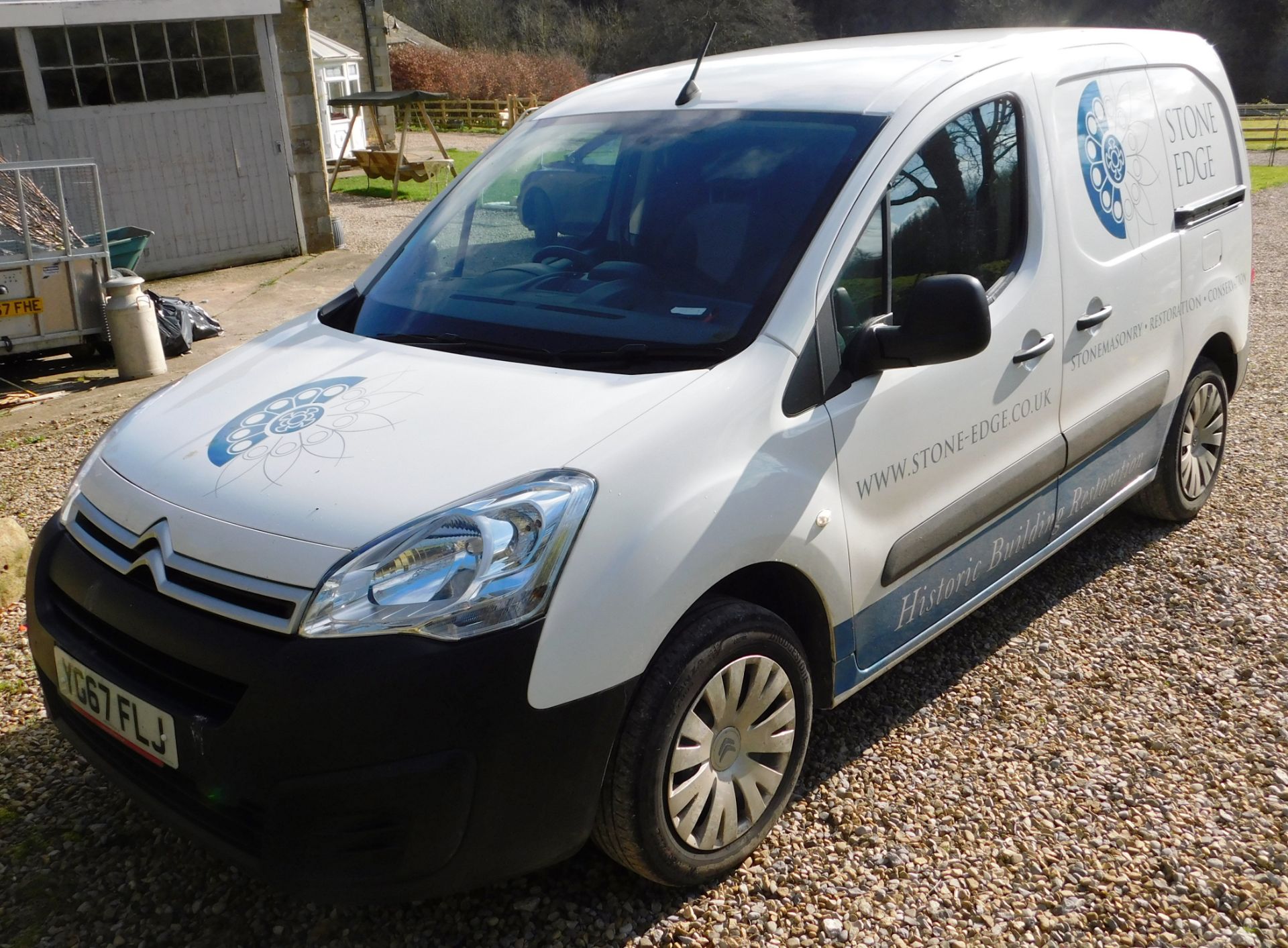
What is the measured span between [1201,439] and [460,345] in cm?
345

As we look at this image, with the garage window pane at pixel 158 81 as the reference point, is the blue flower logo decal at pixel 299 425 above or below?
below

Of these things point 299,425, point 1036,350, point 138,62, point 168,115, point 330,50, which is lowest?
point 1036,350

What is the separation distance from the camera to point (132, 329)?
7.93 metres

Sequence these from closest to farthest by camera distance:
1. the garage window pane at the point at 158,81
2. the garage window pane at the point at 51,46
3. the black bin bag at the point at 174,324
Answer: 1. the black bin bag at the point at 174,324
2. the garage window pane at the point at 51,46
3. the garage window pane at the point at 158,81

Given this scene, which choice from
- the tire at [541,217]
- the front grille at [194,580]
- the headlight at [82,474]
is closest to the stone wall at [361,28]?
the tire at [541,217]

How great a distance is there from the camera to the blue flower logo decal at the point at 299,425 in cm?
248

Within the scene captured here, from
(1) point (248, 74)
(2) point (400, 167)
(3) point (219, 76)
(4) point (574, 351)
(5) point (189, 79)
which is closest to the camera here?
(4) point (574, 351)

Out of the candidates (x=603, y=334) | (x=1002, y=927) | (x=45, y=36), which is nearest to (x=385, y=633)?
(x=603, y=334)

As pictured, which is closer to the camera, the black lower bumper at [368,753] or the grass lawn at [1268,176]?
the black lower bumper at [368,753]

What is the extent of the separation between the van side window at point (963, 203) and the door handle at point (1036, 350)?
0.67 feet

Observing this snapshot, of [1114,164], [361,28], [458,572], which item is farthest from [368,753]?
[361,28]

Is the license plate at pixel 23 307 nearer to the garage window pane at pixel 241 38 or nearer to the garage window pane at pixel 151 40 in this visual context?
the garage window pane at pixel 151 40

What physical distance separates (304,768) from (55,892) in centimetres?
115

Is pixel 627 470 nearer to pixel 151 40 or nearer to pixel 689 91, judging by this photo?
pixel 689 91
